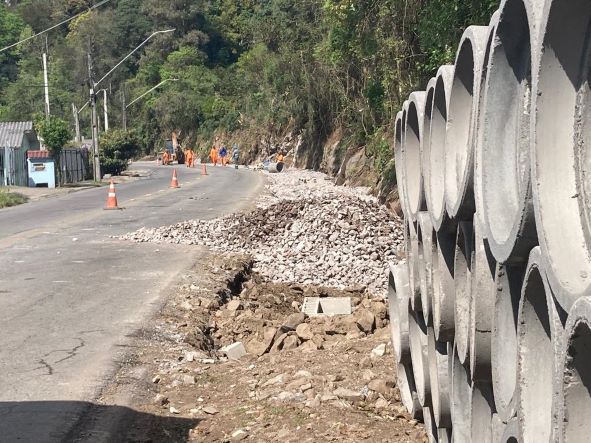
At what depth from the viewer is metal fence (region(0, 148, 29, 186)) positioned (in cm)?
3819

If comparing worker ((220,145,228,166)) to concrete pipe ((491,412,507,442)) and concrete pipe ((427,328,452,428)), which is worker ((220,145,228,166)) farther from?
concrete pipe ((491,412,507,442))

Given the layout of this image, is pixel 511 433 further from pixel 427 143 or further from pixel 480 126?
pixel 427 143

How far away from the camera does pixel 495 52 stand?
2.95m

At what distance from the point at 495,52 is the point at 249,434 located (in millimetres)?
3189

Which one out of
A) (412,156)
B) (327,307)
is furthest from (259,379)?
(327,307)

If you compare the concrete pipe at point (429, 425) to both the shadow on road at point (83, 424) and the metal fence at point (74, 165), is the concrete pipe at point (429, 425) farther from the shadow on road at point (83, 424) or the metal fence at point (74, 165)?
the metal fence at point (74, 165)

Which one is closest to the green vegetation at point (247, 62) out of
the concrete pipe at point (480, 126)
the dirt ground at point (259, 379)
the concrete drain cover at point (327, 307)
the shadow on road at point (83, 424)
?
the concrete drain cover at point (327, 307)

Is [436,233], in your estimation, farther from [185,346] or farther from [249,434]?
[185,346]

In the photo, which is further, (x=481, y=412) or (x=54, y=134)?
(x=54, y=134)

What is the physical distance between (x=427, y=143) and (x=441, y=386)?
4.51 ft

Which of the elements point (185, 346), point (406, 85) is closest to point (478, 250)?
point (185, 346)

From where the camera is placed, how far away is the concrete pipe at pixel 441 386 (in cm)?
433

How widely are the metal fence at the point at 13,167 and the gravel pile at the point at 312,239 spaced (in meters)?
23.1

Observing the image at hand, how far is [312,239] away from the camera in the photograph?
13.7 meters
